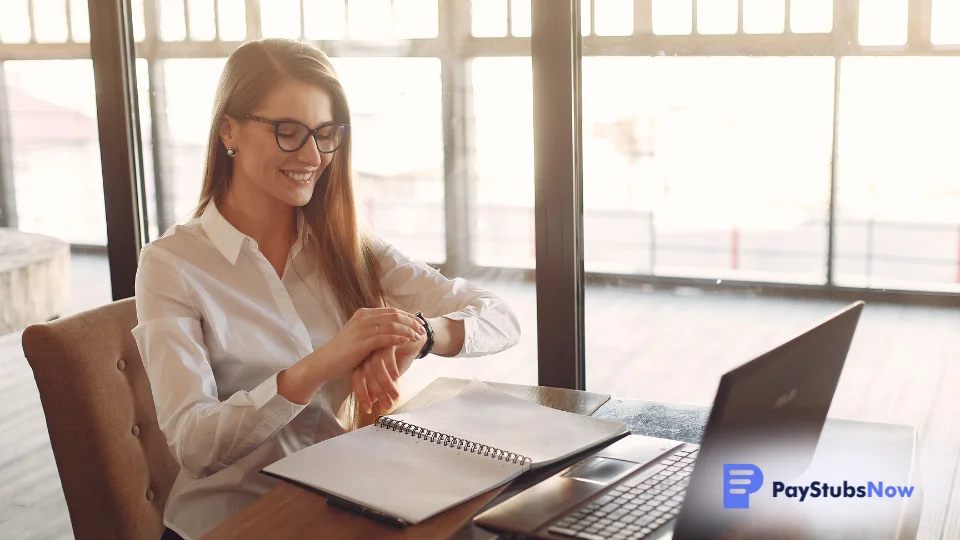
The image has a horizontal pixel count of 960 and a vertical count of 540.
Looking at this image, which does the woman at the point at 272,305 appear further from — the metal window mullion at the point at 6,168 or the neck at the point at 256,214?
the metal window mullion at the point at 6,168

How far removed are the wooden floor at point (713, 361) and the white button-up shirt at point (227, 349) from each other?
1.66ft

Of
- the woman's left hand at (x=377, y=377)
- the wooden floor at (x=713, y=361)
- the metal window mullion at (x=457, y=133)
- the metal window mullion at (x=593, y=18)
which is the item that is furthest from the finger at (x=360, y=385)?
the metal window mullion at (x=593, y=18)

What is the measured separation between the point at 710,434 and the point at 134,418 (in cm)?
115

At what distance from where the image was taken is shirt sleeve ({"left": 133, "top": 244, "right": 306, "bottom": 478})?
53.7 inches

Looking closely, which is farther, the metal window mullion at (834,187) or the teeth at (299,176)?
the metal window mullion at (834,187)

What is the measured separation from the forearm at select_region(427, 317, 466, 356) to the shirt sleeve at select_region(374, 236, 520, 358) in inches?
3.4

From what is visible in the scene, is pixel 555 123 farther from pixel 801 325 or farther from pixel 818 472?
pixel 818 472

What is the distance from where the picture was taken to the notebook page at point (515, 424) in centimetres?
132

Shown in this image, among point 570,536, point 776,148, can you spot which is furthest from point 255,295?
point 776,148

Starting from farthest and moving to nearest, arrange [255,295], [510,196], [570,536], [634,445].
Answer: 1. [510,196]
2. [255,295]
3. [634,445]
4. [570,536]

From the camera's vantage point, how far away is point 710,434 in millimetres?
881

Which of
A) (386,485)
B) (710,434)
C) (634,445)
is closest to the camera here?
(710,434)

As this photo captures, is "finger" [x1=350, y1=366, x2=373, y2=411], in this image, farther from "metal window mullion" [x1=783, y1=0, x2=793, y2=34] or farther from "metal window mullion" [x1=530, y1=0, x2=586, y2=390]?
"metal window mullion" [x1=783, y1=0, x2=793, y2=34]

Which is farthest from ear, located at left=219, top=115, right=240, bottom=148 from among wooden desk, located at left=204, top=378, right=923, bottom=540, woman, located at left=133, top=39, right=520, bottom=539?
wooden desk, located at left=204, top=378, right=923, bottom=540
